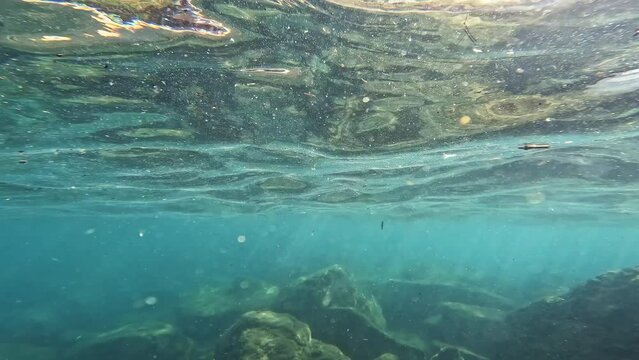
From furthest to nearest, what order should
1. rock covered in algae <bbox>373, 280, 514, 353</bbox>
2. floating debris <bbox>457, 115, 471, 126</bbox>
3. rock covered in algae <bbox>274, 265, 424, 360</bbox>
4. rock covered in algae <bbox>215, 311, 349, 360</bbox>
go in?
1. rock covered in algae <bbox>373, 280, 514, 353</bbox>
2. rock covered in algae <bbox>274, 265, 424, 360</bbox>
3. floating debris <bbox>457, 115, 471, 126</bbox>
4. rock covered in algae <bbox>215, 311, 349, 360</bbox>

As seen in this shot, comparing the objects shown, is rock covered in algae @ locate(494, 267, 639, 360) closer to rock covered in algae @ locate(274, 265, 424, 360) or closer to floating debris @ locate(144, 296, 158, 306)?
rock covered in algae @ locate(274, 265, 424, 360)

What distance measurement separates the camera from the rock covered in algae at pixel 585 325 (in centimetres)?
1175

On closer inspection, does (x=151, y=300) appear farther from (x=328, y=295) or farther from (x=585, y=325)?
(x=585, y=325)

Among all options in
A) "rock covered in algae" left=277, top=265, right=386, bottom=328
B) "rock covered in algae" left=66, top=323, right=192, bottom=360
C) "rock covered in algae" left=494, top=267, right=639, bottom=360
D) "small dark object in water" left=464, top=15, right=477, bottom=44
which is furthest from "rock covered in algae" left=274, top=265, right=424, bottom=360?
"small dark object in water" left=464, top=15, right=477, bottom=44

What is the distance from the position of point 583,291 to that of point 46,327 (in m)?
31.2

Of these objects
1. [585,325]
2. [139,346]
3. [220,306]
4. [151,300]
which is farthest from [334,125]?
[151,300]

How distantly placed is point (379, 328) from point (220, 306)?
10.6 meters

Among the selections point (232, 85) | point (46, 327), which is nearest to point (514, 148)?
point (232, 85)

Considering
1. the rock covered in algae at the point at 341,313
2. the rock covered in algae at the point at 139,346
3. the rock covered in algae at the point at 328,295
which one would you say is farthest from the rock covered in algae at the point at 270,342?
the rock covered in algae at the point at 139,346

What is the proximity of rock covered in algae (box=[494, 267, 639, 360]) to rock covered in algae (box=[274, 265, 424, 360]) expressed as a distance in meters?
3.90

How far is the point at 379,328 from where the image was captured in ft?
49.9

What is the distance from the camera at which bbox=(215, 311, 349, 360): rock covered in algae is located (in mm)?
11055

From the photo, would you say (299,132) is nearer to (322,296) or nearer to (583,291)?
(322,296)

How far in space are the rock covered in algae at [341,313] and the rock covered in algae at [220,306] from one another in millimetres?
2237
